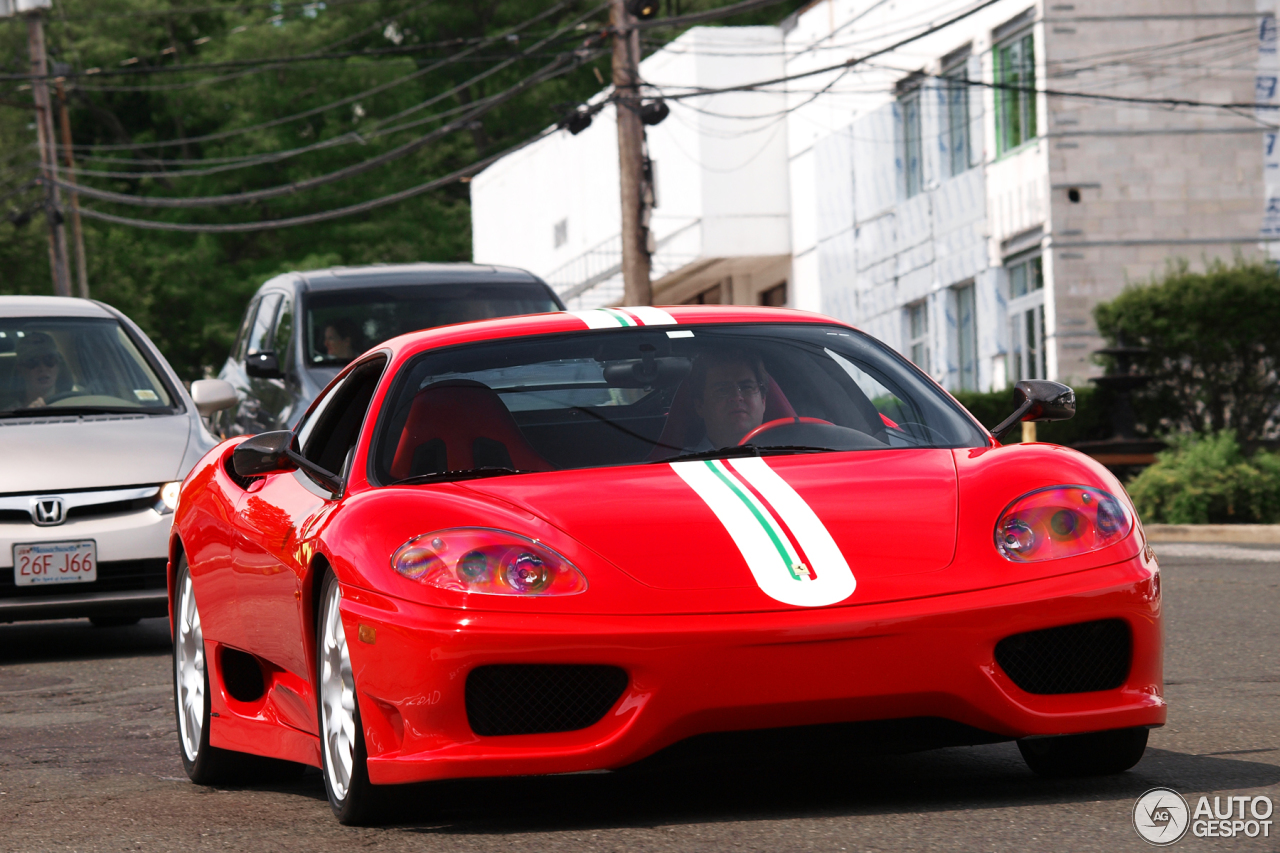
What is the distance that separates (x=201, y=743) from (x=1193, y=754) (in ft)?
9.77

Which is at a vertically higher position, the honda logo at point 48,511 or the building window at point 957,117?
the honda logo at point 48,511

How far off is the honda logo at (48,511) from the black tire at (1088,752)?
242 inches

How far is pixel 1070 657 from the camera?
4.93 meters

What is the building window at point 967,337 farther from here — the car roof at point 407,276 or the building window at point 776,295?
the car roof at point 407,276

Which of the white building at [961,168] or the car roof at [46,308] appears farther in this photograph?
the white building at [961,168]

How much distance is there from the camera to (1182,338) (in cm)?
2134

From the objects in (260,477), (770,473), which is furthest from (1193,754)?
(260,477)

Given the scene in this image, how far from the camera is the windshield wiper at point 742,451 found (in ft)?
17.8

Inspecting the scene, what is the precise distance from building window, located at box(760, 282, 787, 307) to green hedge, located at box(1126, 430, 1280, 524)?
21711mm

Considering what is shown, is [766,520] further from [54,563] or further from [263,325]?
[263,325]

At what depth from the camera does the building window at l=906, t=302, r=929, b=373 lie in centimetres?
3284

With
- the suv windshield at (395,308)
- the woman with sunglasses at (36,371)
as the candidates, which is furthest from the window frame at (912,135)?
the woman with sunglasses at (36,371)

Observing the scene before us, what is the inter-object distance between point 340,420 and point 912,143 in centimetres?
2757

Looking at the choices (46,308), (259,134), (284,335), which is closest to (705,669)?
(46,308)
